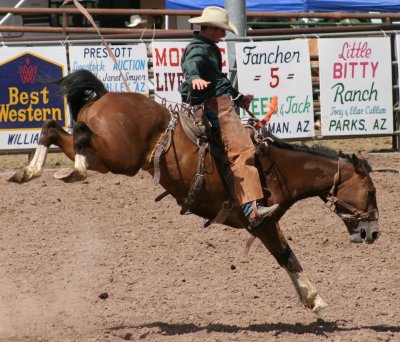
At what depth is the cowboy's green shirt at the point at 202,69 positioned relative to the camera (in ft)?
20.1

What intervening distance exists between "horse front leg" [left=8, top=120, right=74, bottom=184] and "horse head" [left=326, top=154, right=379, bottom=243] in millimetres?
1913

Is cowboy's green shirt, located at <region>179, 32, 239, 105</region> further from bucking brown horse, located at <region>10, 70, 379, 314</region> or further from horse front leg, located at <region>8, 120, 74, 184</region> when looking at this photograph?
horse front leg, located at <region>8, 120, 74, 184</region>

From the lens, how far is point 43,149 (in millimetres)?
5887

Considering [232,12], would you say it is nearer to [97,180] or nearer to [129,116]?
[97,180]

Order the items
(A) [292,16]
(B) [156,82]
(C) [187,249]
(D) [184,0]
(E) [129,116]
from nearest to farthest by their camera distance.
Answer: (E) [129,116] < (C) [187,249] < (B) [156,82] < (A) [292,16] < (D) [184,0]

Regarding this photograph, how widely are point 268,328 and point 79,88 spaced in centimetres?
202

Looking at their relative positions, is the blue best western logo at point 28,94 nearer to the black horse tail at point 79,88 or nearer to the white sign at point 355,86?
the white sign at point 355,86

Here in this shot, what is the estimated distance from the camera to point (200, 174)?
6332mm

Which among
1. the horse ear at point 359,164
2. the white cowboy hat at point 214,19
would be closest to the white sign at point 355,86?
the horse ear at point 359,164

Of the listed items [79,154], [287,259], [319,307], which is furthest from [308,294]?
[79,154]

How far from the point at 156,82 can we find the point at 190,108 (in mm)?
4758

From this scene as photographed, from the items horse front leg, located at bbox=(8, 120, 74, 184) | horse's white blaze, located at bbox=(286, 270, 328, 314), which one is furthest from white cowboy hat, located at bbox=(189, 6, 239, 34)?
horse's white blaze, located at bbox=(286, 270, 328, 314)

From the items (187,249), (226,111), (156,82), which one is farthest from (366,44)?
(226,111)

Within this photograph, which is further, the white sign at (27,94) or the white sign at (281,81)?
the white sign at (281,81)
